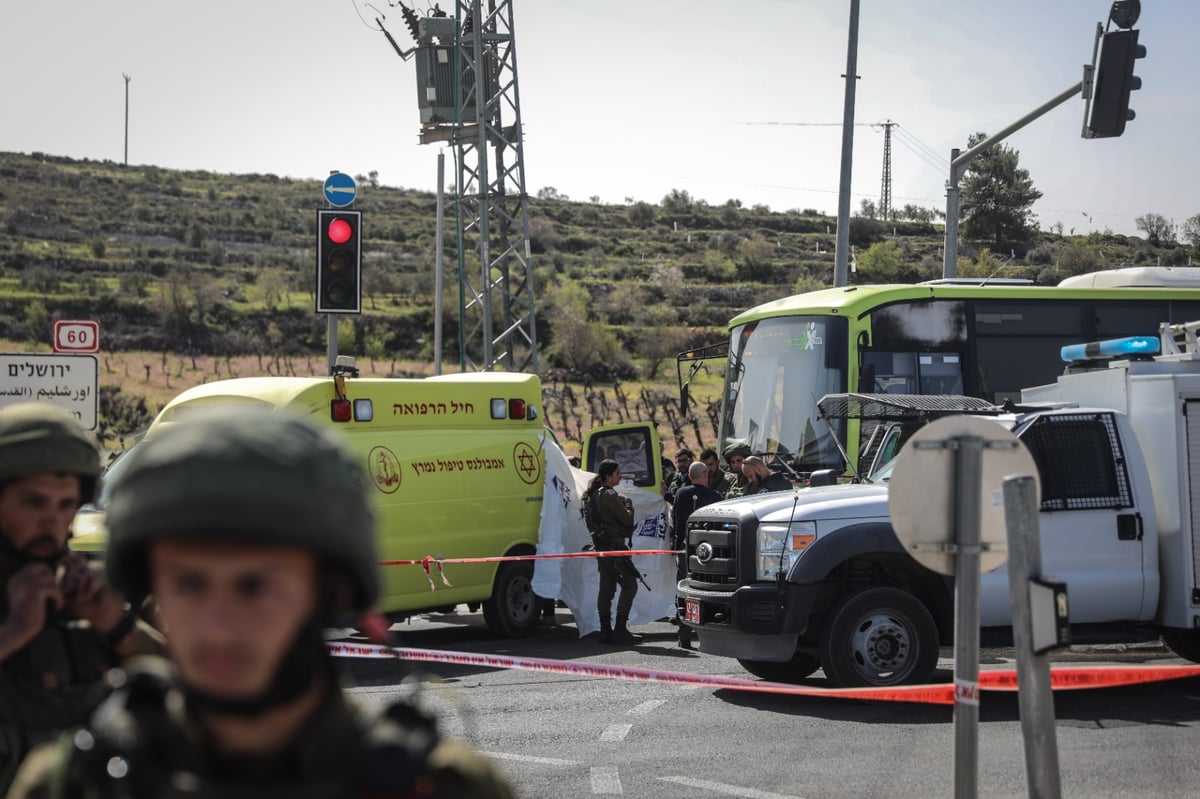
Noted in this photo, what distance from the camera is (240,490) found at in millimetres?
1573

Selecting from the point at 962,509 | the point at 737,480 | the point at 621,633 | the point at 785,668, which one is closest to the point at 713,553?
the point at 785,668

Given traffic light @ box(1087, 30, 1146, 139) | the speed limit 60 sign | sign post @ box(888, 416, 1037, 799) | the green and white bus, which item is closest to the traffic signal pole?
traffic light @ box(1087, 30, 1146, 139)

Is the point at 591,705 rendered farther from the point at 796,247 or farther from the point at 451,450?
the point at 796,247

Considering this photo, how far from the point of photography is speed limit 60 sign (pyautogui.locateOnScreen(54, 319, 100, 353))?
14.4m

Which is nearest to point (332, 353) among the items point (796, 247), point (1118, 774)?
point (1118, 774)

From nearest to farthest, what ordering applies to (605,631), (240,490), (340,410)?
(240,490) → (340,410) → (605,631)

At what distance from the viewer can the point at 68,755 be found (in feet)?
5.90

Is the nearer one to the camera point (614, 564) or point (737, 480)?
point (614, 564)

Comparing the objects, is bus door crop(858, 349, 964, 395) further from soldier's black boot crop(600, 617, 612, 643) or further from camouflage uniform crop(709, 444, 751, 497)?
soldier's black boot crop(600, 617, 612, 643)

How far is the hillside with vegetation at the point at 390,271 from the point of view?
47.6 m

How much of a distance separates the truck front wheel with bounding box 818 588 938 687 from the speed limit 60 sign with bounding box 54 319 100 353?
27.5 feet

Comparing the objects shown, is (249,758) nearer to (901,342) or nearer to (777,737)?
(777,737)

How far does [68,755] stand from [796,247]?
78281mm

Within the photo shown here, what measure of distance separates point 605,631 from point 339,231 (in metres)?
4.73
